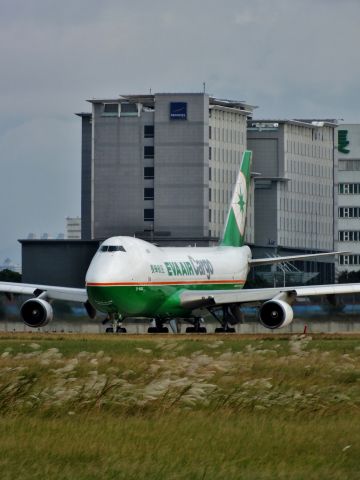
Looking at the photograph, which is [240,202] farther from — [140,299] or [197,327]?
[140,299]

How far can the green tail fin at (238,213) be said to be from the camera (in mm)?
93688

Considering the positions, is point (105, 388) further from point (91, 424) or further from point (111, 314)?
point (111, 314)

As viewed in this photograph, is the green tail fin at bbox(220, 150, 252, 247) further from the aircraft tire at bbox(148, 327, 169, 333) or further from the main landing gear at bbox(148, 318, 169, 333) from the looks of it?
the aircraft tire at bbox(148, 327, 169, 333)

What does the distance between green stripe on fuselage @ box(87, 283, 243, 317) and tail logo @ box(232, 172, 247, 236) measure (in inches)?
419

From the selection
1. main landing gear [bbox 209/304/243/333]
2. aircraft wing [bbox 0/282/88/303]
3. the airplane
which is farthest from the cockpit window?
main landing gear [bbox 209/304/243/333]

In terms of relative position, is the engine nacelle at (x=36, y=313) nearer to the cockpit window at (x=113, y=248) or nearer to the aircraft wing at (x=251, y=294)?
the cockpit window at (x=113, y=248)

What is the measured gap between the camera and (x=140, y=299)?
76938mm

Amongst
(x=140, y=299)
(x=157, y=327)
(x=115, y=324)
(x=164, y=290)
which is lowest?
(x=157, y=327)

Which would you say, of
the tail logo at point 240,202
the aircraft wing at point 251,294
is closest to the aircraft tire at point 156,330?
the aircraft wing at point 251,294

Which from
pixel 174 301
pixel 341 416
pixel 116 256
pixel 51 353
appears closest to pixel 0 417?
pixel 51 353

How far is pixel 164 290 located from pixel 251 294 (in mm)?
4680

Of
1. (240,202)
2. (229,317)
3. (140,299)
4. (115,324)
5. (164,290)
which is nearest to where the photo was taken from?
(115,324)

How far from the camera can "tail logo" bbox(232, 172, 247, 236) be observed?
95250mm

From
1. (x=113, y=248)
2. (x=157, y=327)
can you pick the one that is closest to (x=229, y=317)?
(x=157, y=327)
